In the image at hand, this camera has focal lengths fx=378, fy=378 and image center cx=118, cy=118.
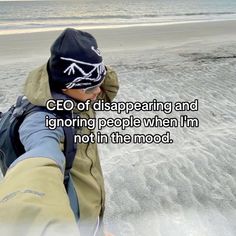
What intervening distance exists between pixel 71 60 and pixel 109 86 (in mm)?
689

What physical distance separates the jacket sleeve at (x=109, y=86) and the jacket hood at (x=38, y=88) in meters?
0.63

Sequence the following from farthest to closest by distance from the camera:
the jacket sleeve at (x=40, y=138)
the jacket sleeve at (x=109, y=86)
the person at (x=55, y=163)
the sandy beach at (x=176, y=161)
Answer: the sandy beach at (x=176, y=161), the jacket sleeve at (x=109, y=86), the jacket sleeve at (x=40, y=138), the person at (x=55, y=163)

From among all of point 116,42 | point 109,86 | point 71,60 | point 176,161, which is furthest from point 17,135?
point 116,42

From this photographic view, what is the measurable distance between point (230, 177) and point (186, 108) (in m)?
2.40

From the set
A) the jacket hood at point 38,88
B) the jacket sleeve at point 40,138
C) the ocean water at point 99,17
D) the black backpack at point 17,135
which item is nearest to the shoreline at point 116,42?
the ocean water at point 99,17

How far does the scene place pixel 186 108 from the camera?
6.75 meters

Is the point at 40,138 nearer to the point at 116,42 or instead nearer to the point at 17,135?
the point at 17,135

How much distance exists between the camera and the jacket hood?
5.82ft

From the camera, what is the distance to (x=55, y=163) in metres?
1.51

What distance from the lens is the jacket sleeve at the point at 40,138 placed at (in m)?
1.54

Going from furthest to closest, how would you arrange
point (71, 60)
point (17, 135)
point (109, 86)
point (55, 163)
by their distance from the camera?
1. point (109, 86)
2. point (71, 60)
3. point (17, 135)
4. point (55, 163)

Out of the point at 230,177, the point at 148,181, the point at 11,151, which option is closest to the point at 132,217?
the point at 148,181

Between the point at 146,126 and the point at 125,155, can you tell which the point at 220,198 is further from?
the point at 146,126

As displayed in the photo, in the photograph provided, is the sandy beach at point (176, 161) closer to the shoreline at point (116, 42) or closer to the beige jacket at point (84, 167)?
the beige jacket at point (84, 167)
